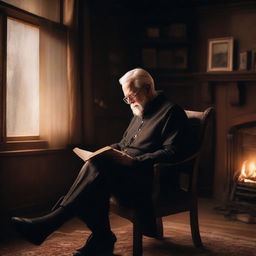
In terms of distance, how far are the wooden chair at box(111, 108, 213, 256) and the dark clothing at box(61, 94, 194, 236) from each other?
0.16ft

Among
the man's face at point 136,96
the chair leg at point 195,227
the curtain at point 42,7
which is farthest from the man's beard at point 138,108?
the curtain at point 42,7

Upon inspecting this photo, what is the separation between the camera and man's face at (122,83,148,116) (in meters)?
2.59

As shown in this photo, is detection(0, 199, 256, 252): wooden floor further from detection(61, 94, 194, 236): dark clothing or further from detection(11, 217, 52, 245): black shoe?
detection(61, 94, 194, 236): dark clothing

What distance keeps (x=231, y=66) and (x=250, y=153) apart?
932 millimetres

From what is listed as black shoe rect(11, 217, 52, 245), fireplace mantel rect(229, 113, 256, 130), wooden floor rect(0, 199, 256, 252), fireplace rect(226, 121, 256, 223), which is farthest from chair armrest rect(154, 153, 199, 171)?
fireplace mantel rect(229, 113, 256, 130)

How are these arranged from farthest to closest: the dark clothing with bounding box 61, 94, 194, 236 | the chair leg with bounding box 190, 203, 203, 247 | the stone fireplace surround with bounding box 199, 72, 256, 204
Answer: the stone fireplace surround with bounding box 199, 72, 256, 204
the chair leg with bounding box 190, 203, 203, 247
the dark clothing with bounding box 61, 94, 194, 236

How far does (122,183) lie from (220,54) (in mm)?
2467

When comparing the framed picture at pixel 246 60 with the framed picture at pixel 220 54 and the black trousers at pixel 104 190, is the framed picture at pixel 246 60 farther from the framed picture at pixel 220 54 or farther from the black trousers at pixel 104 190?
the black trousers at pixel 104 190

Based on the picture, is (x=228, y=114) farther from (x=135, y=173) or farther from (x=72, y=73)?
(x=135, y=173)

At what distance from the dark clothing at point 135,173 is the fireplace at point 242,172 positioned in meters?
1.38

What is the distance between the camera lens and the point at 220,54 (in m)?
4.22

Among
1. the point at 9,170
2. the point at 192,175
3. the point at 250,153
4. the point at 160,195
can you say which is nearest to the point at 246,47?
Result: the point at 250,153

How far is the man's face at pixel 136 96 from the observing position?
2.59 metres

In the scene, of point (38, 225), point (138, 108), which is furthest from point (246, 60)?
point (38, 225)
